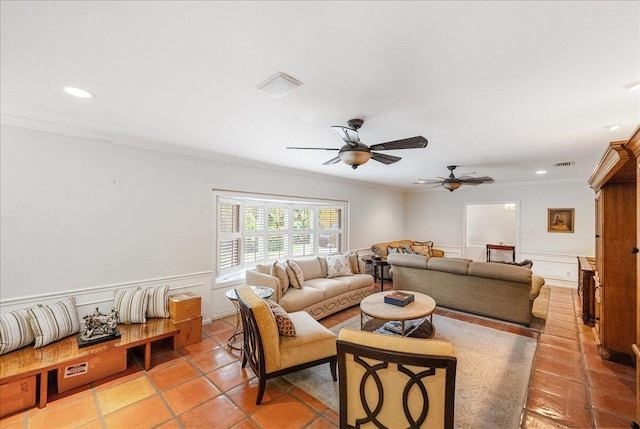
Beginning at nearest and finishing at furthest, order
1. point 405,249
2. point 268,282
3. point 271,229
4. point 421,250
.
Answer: point 268,282, point 271,229, point 405,249, point 421,250

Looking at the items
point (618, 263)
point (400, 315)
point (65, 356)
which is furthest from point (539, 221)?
point (65, 356)

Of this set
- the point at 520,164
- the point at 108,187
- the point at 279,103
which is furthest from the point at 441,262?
the point at 108,187

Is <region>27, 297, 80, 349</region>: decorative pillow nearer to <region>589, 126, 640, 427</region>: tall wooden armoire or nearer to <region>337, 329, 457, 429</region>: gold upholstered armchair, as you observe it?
<region>337, 329, 457, 429</region>: gold upholstered armchair

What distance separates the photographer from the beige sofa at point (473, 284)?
379 cm

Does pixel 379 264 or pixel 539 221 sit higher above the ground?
pixel 539 221

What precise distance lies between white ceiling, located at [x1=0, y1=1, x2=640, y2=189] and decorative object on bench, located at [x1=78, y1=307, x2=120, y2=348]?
2.01 meters

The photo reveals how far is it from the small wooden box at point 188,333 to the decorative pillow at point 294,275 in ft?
4.45

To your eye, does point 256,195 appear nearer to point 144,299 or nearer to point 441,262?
point 144,299

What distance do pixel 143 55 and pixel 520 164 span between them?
543 centimetres

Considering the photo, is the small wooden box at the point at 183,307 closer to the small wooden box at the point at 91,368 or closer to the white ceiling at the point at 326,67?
the small wooden box at the point at 91,368

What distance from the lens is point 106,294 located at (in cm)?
303

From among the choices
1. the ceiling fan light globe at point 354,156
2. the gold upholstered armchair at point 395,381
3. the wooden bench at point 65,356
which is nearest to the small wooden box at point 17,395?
the wooden bench at point 65,356

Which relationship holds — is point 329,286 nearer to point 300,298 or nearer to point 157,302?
point 300,298

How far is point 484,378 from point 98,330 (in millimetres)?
3828
